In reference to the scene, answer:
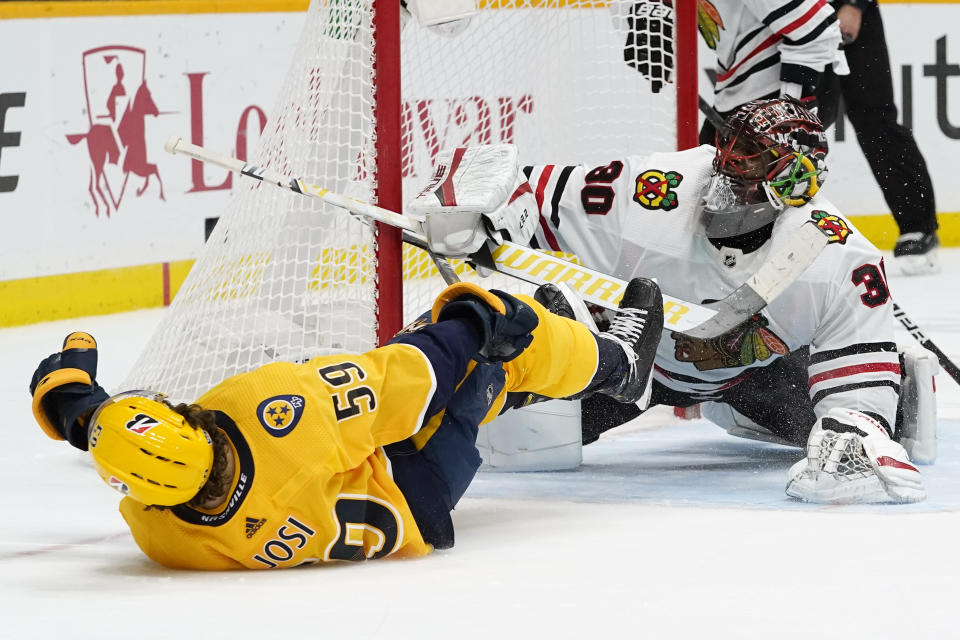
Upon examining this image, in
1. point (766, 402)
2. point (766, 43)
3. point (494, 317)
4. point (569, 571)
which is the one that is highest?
point (766, 43)

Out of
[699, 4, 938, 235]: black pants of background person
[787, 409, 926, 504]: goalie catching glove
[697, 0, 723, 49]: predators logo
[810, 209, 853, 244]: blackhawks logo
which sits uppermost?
[697, 0, 723, 49]: predators logo

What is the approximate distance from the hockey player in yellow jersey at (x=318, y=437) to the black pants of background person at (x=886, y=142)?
13.4ft

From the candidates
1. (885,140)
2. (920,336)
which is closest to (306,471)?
(920,336)

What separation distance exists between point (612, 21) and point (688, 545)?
1.81 m

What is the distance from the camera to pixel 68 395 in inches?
93.8

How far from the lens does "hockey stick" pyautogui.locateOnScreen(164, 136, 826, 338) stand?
2.94 meters

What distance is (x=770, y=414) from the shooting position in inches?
131

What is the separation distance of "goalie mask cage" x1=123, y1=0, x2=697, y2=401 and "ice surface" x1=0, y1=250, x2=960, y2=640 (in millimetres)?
410

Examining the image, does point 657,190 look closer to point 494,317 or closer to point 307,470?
point 494,317

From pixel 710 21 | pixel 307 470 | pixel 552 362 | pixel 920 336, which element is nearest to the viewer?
pixel 307 470

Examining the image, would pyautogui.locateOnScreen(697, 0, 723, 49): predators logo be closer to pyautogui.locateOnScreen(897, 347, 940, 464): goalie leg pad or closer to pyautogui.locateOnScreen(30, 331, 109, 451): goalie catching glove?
pyautogui.locateOnScreen(897, 347, 940, 464): goalie leg pad

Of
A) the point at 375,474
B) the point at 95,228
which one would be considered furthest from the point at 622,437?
the point at 95,228

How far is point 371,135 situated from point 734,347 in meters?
0.82

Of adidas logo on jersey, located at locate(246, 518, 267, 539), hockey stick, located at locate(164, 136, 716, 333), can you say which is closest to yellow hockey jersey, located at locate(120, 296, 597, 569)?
adidas logo on jersey, located at locate(246, 518, 267, 539)
